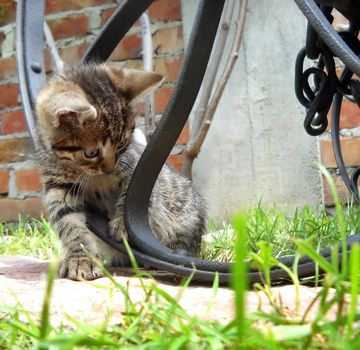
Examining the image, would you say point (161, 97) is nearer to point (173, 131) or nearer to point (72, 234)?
point (72, 234)

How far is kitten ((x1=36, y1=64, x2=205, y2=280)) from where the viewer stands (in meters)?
→ 1.18

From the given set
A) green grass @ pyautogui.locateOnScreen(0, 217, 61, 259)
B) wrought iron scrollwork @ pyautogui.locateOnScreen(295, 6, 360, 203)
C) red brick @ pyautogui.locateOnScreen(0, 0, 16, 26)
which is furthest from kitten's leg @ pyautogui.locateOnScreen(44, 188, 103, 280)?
red brick @ pyautogui.locateOnScreen(0, 0, 16, 26)

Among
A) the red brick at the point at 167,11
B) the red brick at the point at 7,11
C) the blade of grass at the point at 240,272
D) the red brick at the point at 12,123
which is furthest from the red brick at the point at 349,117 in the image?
the blade of grass at the point at 240,272

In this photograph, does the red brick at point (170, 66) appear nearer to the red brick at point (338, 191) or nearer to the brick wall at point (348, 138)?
the brick wall at point (348, 138)

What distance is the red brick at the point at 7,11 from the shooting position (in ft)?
8.79

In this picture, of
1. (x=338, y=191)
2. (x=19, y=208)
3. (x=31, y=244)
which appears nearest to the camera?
(x=31, y=244)

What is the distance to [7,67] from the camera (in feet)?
8.61

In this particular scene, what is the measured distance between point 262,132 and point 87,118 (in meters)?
1.15

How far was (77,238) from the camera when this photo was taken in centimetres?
117

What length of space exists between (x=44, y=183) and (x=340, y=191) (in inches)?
44.5

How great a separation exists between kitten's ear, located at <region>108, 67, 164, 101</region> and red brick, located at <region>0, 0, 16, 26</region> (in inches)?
60.2

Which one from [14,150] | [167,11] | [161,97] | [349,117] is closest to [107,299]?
[349,117]

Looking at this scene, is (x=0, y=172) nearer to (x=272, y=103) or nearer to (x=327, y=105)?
(x=272, y=103)

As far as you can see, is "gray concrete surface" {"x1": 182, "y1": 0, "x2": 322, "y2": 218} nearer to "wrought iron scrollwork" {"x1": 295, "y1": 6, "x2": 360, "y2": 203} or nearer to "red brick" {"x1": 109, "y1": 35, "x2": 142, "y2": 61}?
"red brick" {"x1": 109, "y1": 35, "x2": 142, "y2": 61}
